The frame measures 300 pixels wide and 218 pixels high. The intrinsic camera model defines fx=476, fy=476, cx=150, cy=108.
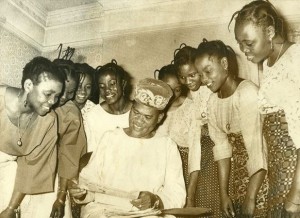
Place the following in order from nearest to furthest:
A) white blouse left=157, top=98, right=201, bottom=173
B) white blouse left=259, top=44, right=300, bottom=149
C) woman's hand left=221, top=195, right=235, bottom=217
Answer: white blouse left=259, top=44, right=300, bottom=149, woman's hand left=221, top=195, right=235, bottom=217, white blouse left=157, top=98, right=201, bottom=173

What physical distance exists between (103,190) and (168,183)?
22.2 inches

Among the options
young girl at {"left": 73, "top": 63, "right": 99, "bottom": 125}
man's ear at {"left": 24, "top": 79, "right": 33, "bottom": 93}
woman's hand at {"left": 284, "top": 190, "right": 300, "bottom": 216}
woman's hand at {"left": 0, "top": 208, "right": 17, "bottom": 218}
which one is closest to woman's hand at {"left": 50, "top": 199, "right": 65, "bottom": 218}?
woman's hand at {"left": 0, "top": 208, "right": 17, "bottom": 218}

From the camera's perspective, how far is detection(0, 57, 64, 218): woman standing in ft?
14.4

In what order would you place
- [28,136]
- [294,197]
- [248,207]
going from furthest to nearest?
[28,136] < [248,207] < [294,197]

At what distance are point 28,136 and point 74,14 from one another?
4.64 ft

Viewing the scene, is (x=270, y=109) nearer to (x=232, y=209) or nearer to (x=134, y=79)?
(x=232, y=209)

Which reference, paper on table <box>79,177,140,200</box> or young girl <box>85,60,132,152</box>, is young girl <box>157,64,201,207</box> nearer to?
young girl <box>85,60,132,152</box>

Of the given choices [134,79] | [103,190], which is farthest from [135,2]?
[103,190]

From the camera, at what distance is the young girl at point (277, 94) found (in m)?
3.69

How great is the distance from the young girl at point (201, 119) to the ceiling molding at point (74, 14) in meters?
1.11

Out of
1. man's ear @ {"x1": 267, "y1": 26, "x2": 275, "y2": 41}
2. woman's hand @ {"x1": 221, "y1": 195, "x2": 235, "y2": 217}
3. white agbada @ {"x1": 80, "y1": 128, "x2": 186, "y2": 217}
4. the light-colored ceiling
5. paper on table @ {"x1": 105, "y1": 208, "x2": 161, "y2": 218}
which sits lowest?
paper on table @ {"x1": 105, "y1": 208, "x2": 161, "y2": 218}

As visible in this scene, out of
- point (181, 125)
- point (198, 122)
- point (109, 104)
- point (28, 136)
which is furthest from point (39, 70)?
point (198, 122)

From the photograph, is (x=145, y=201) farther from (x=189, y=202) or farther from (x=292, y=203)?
(x=292, y=203)

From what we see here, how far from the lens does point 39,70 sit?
4.59 meters
